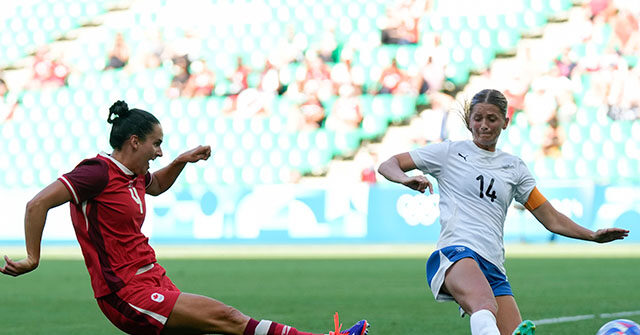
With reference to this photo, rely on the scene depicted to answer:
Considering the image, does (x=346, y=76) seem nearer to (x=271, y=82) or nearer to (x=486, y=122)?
(x=271, y=82)

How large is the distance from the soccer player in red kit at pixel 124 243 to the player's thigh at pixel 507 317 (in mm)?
1013

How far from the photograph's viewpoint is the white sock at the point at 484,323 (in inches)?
160

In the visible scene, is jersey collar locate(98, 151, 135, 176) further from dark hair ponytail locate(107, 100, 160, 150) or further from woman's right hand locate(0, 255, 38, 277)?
woman's right hand locate(0, 255, 38, 277)

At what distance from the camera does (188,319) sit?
14.0 ft

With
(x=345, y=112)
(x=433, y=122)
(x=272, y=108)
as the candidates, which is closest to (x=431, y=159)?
(x=433, y=122)

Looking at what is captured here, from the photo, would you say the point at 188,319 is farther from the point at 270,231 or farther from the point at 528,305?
the point at 270,231

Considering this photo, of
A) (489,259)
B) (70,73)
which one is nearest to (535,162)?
(70,73)

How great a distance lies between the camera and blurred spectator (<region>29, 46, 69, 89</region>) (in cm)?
2414

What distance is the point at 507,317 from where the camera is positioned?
176 inches

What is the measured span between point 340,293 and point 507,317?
16.4 feet

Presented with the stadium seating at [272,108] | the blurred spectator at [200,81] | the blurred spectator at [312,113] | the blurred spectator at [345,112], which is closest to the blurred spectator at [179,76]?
the blurred spectator at [200,81]

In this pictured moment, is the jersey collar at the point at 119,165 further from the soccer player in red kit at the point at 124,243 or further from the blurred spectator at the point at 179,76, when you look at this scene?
the blurred spectator at the point at 179,76

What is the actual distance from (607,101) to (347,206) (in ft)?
21.0

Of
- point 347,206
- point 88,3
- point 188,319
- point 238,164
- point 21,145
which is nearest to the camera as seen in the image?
point 188,319
